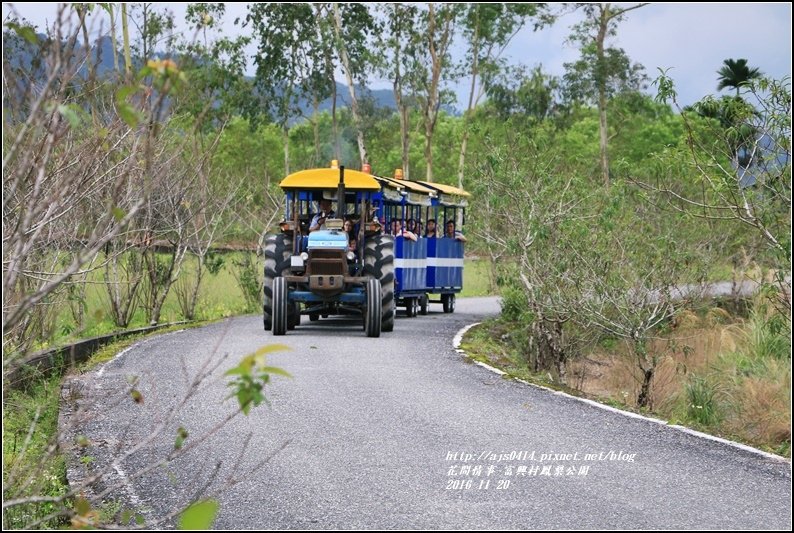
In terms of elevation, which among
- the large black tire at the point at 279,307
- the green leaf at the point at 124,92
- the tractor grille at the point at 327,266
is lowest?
the large black tire at the point at 279,307

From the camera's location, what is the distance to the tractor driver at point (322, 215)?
20.4 meters

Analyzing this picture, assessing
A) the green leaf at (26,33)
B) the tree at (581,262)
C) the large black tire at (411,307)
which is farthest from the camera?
the large black tire at (411,307)

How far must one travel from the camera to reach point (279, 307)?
19.3 metres

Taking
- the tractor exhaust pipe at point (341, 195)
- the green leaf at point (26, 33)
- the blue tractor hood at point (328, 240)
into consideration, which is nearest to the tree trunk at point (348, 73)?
the tractor exhaust pipe at point (341, 195)

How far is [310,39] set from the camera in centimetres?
4753

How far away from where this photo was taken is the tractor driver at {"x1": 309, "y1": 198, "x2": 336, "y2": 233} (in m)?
20.4

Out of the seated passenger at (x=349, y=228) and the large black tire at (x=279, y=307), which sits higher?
the seated passenger at (x=349, y=228)

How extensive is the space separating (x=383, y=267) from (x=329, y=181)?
5.68ft

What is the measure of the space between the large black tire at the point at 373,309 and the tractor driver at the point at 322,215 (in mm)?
1571

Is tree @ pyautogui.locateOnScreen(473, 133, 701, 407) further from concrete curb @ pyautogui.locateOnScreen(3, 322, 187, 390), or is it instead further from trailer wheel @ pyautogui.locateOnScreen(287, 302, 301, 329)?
concrete curb @ pyautogui.locateOnScreen(3, 322, 187, 390)

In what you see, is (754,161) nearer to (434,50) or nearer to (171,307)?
Answer: (171,307)

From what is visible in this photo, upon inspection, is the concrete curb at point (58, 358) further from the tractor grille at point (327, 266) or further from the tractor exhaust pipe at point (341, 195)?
the tractor exhaust pipe at point (341, 195)

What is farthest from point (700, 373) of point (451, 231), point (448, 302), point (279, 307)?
point (448, 302)

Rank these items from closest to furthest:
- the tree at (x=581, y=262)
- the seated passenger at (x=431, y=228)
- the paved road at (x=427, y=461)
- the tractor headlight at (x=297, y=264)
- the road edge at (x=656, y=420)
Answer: the paved road at (x=427, y=461) < the road edge at (x=656, y=420) < the tree at (x=581, y=262) < the tractor headlight at (x=297, y=264) < the seated passenger at (x=431, y=228)
